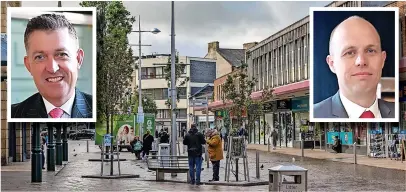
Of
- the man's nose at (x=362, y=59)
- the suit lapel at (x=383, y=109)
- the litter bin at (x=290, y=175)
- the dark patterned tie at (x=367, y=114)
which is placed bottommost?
the litter bin at (x=290, y=175)

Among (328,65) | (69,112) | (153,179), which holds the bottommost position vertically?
(153,179)

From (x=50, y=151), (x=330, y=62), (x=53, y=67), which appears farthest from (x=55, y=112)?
(x=330, y=62)

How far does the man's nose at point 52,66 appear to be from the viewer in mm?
20712

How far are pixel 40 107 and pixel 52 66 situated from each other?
1197 mm

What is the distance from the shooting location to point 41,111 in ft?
68.6

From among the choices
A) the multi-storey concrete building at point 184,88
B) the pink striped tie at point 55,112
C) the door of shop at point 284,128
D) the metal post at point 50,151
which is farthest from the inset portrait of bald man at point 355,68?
the multi-storey concrete building at point 184,88

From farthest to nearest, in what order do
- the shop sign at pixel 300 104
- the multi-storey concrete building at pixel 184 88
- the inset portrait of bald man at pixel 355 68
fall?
the multi-storey concrete building at pixel 184 88
the shop sign at pixel 300 104
the inset portrait of bald man at pixel 355 68

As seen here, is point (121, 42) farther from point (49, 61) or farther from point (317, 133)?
point (317, 133)

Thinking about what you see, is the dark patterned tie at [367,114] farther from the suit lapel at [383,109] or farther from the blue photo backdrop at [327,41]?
the blue photo backdrop at [327,41]

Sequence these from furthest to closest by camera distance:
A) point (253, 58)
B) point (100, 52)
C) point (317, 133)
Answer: point (253, 58) → point (317, 133) → point (100, 52)

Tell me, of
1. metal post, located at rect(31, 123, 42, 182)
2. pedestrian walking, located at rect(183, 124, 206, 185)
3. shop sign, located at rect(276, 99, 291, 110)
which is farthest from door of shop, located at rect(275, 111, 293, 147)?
metal post, located at rect(31, 123, 42, 182)

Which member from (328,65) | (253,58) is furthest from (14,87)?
(253,58)

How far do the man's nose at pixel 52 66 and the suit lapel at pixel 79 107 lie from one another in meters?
0.93

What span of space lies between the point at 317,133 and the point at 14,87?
3028 cm
